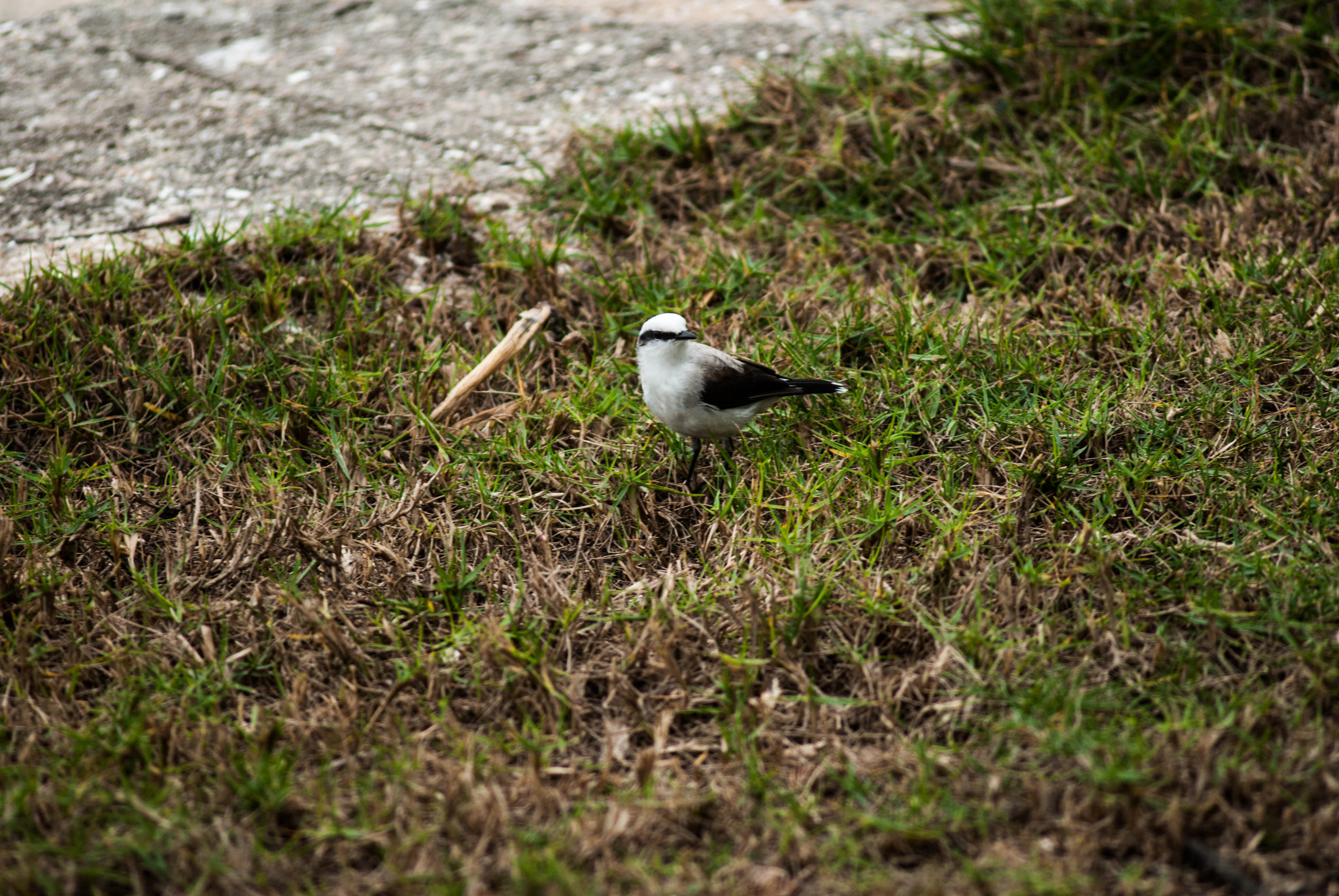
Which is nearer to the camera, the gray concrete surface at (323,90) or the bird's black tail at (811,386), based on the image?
the bird's black tail at (811,386)

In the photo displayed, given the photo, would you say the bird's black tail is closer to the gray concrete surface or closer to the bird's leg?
the bird's leg

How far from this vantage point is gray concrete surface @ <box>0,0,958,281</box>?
5672mm

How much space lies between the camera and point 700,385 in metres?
3.93

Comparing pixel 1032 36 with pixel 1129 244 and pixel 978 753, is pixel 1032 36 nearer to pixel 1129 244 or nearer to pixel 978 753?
pixel 1129 244

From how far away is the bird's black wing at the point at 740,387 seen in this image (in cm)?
395

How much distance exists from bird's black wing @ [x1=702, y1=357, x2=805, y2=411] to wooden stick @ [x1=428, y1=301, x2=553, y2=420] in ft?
4.08

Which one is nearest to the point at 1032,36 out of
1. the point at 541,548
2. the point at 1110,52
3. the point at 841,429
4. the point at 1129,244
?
the point at 1110,52

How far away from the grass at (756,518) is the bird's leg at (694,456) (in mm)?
89

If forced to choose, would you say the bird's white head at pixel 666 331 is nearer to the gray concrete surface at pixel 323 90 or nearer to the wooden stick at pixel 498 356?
the wooden stick at pixel 498 356

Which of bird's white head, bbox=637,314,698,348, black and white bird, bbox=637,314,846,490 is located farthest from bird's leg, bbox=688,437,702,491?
bird's white head, bbox=637,314,698,348

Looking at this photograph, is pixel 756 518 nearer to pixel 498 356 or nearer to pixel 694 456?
pixel 694 456

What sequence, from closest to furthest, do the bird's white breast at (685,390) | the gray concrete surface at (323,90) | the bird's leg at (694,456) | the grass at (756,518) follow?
the grass at (756,518) → the bird's white breast at (685,390) → the bird's leg at (694,456) → the gray concrete surface at (323,90)

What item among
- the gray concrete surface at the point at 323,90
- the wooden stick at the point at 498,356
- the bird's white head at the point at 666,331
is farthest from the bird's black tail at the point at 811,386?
the gray concrete surface at the point at 323,90

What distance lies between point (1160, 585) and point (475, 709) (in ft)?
7.60
